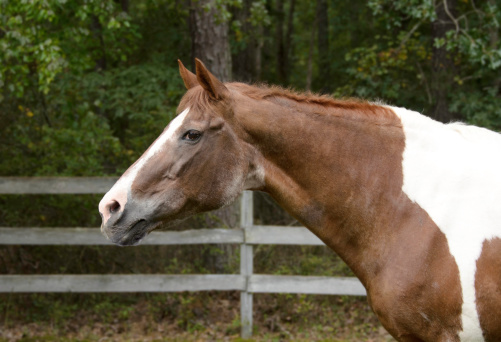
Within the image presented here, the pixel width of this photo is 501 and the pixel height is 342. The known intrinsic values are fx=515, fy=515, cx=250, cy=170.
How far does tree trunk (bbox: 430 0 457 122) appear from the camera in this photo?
326 inches

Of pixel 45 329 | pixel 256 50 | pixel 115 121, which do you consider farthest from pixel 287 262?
pixel 256 50

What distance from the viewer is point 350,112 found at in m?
2.75

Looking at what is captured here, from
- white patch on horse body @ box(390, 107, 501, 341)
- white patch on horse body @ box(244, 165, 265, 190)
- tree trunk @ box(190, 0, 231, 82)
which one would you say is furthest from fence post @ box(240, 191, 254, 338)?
white patch on horse body @ box(390, 107, 501, 341)

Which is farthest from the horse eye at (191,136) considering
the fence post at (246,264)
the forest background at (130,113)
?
the forest background at (130,113)

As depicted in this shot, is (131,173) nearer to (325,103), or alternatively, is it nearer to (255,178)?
(255,178)

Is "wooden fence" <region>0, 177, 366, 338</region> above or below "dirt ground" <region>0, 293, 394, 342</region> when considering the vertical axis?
above

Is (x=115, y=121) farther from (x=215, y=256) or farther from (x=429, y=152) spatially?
(x=429, y=152)

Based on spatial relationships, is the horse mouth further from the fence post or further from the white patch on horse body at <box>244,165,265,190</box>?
the fence post

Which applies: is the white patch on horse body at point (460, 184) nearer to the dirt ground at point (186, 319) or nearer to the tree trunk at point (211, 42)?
the dirt ground at point (186, 319)

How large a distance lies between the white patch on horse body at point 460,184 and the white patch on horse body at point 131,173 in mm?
1175

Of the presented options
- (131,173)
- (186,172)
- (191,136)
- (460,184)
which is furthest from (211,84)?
(460,184)

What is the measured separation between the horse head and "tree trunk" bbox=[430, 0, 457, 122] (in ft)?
20.7

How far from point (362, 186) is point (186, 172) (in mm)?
901

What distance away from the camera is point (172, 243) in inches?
219
